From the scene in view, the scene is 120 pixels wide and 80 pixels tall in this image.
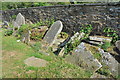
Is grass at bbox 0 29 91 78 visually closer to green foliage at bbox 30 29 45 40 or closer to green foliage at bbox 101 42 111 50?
green foliage at bbox 101 42 111 50

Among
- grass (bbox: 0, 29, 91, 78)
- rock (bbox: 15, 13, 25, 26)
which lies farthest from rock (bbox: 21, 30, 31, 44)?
rock (bbox: 15, 13, 25, 26)

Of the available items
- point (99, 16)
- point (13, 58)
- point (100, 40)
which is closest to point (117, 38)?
point (100, 40)

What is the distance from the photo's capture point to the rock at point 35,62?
3.88m

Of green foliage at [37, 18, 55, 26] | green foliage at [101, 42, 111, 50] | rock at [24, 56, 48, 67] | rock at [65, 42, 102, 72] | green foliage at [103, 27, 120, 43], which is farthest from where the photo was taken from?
green foliage at [37, 18, 55, 26]

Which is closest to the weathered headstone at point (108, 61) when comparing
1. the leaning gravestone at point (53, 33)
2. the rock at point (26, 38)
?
the leaning gravestone at point (53, 33)

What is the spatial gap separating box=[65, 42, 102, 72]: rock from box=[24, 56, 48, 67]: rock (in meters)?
0.78

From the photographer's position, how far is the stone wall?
466 cm

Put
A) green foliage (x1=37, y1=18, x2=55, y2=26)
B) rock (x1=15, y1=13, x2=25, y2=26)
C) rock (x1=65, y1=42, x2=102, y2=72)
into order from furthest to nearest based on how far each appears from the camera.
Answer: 1. rock (x1=15, y1=13, x2=25, y2=26)
2. green foliage (x1=37, y1=18, x2=55, y2=26)
3. rock (x1=65, y1=42, x2=102, y2=72)

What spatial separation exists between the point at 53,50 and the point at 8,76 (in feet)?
6.89

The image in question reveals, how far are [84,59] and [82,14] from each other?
248 centimetres

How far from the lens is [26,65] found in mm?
3797

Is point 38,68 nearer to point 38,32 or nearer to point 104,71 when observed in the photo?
point 104,71

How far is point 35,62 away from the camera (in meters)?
4.01

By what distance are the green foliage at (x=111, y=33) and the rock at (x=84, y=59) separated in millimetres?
1347
